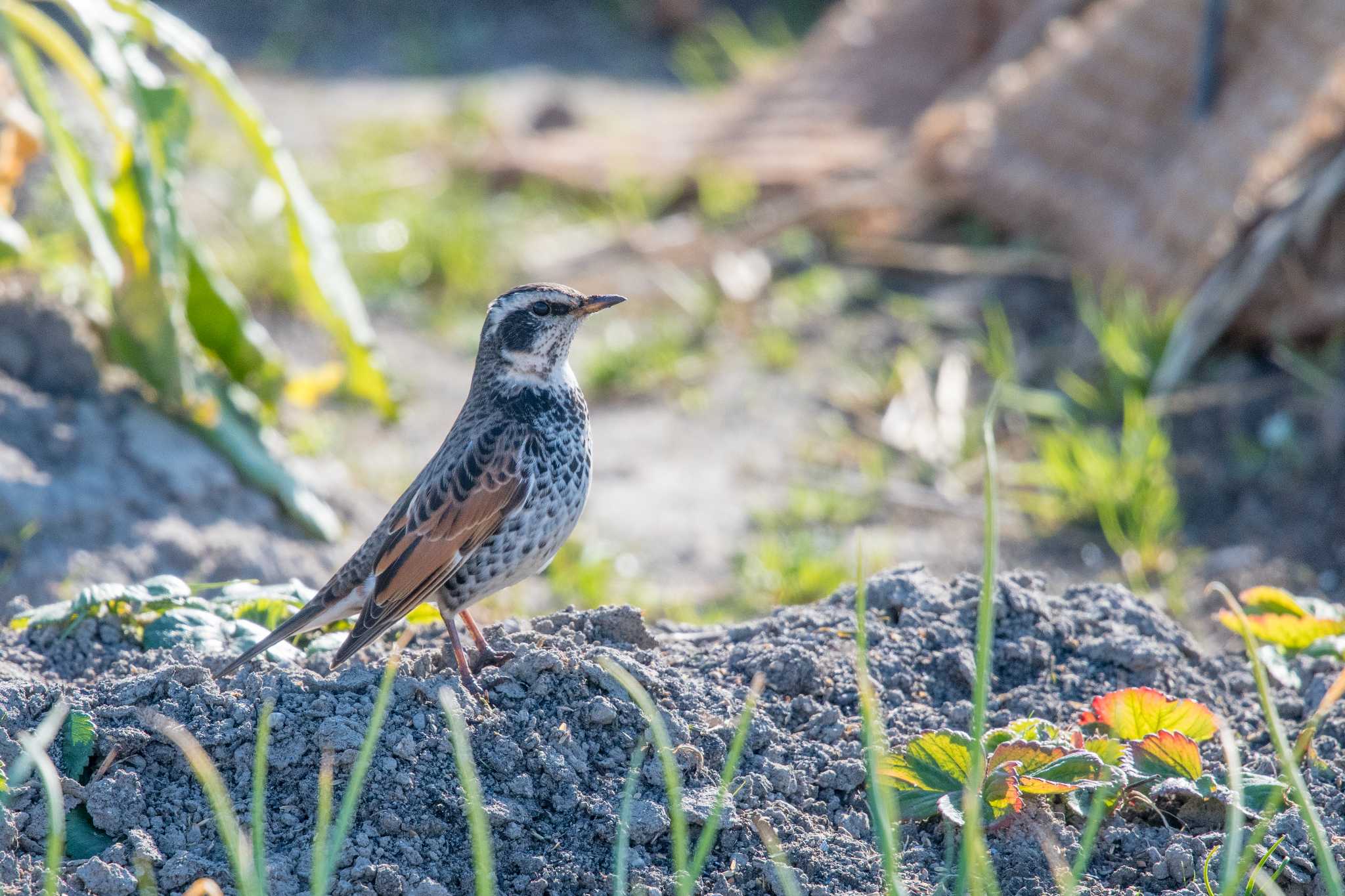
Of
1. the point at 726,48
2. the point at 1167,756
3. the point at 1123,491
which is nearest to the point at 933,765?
the point at 1167,756

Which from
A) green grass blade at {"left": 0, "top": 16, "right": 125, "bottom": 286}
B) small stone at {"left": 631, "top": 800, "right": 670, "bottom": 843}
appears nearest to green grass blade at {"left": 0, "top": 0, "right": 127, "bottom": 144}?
green grass blade at {"left": 0, "top": 16, "right": 125, "bottom": 286}

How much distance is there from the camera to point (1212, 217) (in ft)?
20.9

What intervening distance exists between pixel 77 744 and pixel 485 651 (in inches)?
36.4

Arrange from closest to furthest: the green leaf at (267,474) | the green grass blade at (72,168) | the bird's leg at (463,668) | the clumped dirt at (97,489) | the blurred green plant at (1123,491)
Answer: the bird's leg at (463,668), the clumped dirt at (97,489), the green grass blade at (72,168), the green leaf at (267,474), the blurred green plant at (1123,491)

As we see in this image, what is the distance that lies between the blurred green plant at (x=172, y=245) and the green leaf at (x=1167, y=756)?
120 inches

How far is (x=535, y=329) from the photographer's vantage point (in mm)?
3684

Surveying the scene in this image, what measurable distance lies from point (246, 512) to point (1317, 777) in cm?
348

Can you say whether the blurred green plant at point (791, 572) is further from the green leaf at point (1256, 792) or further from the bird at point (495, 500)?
the green leaf at point (1256, 792)

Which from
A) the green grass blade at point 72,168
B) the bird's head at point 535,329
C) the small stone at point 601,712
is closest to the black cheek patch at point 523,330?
the bird's head at point 535,329

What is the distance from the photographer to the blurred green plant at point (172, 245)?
4762mm

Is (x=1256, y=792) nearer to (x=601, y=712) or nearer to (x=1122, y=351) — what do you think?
(x=601, y=712)

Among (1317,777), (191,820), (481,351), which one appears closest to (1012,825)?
(1317,777)

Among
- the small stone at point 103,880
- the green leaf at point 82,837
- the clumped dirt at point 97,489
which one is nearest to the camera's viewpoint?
the small stone at point 103,880

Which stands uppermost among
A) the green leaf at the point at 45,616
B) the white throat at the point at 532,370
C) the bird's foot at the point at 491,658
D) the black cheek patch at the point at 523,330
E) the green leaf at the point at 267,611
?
the black cheek patch at the point at 523,330
